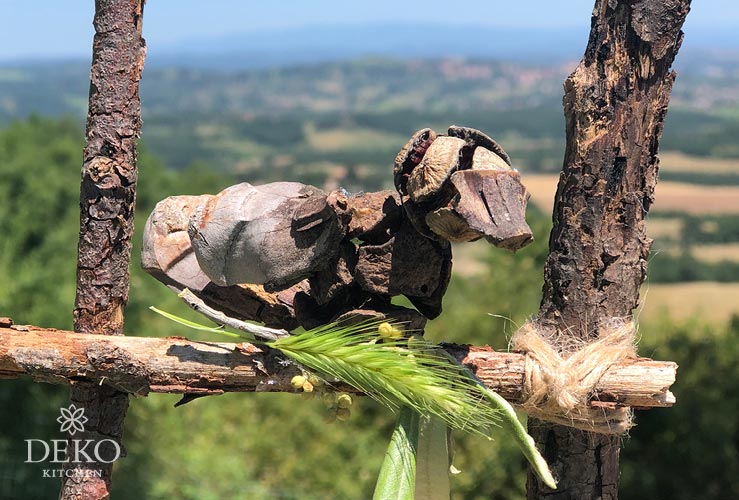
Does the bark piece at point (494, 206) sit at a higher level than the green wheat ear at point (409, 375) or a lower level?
higher

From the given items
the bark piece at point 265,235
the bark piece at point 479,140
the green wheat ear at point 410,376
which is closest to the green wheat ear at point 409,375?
the green wheat ear at point 410,376

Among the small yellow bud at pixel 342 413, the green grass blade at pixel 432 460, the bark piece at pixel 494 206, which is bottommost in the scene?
the green grass blade at pixel 432 460

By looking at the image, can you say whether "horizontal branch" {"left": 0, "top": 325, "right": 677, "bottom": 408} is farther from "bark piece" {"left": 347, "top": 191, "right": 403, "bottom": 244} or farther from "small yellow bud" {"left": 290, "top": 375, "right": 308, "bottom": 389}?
"bark piece" {"left": 347, "top": 191, "right": 403, "bottom": 244}

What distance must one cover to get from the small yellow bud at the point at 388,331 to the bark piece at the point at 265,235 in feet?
0.48

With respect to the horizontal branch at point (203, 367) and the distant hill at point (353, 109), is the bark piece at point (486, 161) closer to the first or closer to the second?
the horizontal branch at point (203, 367)

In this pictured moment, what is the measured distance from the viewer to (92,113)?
5.07 feet

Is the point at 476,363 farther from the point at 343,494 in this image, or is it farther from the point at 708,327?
the point at 343,494

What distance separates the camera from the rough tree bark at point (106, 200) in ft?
5.02

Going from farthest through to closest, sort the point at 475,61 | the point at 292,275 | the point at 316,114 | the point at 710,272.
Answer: the point at 475,61 < the point at 316,114 < the point at 710,272 < the point at 292,275

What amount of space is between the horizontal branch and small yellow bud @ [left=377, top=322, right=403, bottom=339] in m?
0.12

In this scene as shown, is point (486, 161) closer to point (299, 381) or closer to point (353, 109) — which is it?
point (299, 381)

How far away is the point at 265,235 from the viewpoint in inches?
53.1

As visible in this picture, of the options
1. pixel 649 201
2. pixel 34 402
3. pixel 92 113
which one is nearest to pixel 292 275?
pixel 92 113

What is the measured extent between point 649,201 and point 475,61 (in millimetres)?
57388
